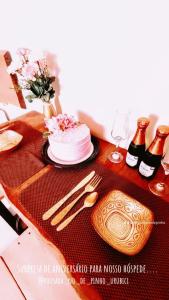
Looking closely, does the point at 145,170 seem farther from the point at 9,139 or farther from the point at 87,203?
the point at 9,139

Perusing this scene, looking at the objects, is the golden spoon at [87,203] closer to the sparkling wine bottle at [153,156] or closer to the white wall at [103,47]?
the sparkling wine bottle at [153,156]

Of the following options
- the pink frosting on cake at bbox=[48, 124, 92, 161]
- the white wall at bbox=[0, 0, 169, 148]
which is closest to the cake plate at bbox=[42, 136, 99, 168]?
the pink frosting on cake at bbox=[48, 124, 92, 161]

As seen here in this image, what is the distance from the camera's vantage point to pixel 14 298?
76 centimetres

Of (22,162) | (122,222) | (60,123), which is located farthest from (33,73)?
(122,222)

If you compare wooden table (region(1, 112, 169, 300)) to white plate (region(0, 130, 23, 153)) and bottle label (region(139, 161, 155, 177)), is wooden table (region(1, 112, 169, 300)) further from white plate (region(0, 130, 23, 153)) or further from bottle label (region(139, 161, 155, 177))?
white plate (region(0, 130, 23, 153))

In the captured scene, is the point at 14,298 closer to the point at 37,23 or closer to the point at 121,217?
the point at 121,217

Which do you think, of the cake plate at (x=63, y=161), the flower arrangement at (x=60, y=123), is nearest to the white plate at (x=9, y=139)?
the cake plate at (x=63, y=161)

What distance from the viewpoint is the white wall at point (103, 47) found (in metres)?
0.54

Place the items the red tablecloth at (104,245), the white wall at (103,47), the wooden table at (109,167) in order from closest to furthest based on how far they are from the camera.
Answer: the red tablecloth at (104,245) < the white wall at (103,47) < the wooden table at (109,167)

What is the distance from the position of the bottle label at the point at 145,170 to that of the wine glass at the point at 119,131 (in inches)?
4.6

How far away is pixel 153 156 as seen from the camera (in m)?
0.64

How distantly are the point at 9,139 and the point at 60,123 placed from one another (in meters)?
0.36

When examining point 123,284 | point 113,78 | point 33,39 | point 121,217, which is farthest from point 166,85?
point 33,39

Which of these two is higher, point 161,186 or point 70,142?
point 70,142
